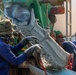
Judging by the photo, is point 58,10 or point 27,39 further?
point 58,10

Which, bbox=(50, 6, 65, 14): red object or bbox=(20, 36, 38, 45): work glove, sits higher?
bbox=(20, 36, 38, 45): work glove

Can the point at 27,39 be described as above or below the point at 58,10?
above

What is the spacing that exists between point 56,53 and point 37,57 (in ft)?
1.51

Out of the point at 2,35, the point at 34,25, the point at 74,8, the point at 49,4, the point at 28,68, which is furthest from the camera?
the point at 74,8

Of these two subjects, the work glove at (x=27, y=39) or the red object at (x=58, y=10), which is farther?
the red object at (x=58, y=10)

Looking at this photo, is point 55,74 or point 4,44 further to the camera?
point 55,74

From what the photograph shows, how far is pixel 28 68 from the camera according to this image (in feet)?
11.5

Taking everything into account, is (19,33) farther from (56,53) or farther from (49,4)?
(49,4)

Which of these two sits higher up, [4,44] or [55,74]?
[4,44]

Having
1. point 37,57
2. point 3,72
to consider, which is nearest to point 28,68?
point 37,57

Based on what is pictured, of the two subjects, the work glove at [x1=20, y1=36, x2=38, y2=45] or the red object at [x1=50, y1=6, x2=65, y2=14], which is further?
the red object at [x1=50, y1=6, x2=65, y2=14]

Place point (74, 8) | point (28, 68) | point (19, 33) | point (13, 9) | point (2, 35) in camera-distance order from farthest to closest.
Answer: point (74, 8), point (13, 9), point (19, 33), point (28, 68), point (2, 35)

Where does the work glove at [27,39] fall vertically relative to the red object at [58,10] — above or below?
above

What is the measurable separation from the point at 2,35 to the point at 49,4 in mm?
2849
